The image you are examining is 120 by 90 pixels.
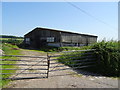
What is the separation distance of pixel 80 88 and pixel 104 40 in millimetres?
4458

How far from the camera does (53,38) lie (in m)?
25.1

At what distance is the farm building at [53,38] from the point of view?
24.3m

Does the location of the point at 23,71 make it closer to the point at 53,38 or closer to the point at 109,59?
the point at 109,59

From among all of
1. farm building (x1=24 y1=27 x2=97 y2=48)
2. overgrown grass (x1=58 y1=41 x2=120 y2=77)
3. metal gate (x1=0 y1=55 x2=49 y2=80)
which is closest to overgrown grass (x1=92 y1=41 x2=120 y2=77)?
overgrown grass (x1=58 y1=41 x2=120 y2=77)

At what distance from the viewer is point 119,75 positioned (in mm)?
6086

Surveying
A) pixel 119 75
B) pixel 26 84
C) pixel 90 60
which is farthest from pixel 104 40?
pixel 26 84

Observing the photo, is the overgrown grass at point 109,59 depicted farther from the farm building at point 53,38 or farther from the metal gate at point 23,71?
the farm building at point 53,38

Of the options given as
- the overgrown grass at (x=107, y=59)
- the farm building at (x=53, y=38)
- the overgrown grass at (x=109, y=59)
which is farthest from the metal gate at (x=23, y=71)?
the farm building at (x=53, y=38)

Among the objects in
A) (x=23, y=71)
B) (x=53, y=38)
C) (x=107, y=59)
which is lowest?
(x=23, y=71)

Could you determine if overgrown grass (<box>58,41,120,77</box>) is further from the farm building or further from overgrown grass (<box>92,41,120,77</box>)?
the farm building

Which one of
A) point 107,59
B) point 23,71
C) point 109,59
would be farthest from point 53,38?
point 109,59

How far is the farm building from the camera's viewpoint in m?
24.3

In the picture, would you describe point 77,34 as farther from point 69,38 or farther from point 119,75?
point 119,75

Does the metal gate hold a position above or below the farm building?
below
